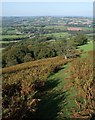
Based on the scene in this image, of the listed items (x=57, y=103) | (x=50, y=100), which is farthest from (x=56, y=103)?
(x=50, y=100)

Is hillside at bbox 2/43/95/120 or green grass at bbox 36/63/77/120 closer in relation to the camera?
hillside at bbox 2/43/95/120

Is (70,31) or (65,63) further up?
(70,31)

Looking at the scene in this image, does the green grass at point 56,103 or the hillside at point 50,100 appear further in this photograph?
the green grass at point 56,103

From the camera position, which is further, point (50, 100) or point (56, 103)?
point (50, 100)

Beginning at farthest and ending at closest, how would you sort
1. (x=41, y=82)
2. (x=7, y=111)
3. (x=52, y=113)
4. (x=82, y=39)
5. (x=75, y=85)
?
1. (x=82, y=39)
2. (x=41, y=82)
3. (x=75, y=85)
4. (x=52, y=113)
5. (x=7, y=111)

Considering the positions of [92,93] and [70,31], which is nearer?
[92,93]

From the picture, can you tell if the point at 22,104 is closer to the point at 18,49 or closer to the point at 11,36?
the point at 18,49

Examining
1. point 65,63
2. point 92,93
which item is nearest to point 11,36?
point 65,63

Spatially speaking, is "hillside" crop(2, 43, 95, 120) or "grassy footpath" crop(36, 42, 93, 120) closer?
"hillside" crop(2, 43, 95, 120)

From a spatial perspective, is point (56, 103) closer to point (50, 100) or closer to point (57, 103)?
point (57, 103)

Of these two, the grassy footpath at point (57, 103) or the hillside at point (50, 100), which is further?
the grassy footpath at point (57, 103)

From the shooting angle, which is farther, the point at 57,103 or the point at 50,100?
the point at 50,100
